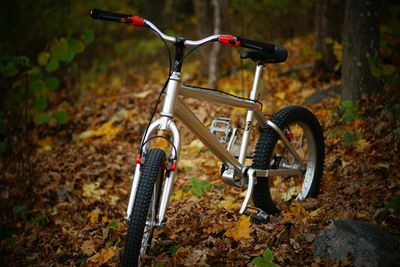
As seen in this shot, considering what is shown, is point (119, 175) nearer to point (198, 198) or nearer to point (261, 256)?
point (198, 198)

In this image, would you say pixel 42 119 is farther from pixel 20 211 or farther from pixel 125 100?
pixel 20 211

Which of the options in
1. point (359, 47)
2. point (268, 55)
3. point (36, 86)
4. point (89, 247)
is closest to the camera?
point (268, 55)

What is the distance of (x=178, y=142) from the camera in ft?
10.2

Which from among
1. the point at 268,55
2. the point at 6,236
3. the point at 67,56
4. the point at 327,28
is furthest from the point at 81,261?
the point at 327,28

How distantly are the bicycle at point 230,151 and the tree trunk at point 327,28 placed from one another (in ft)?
9.55

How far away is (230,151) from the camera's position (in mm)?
3906

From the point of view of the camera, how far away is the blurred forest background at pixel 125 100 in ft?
16.2

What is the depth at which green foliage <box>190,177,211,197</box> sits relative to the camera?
16.3 ft

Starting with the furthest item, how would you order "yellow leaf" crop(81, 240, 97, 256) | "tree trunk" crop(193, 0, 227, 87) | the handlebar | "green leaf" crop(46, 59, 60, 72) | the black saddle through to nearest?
"tree trunk" crop(193, 0, 227, 87), "green leaf" crop(46, 59, 60, 72), "yellow leaf" crop(81, 240, 97, 256), the black saddle, the handlebar

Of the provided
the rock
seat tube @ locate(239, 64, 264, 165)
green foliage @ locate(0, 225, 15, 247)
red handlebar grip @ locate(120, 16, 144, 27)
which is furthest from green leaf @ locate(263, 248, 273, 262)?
green foliage @ locate(0, 225, 15, 247)

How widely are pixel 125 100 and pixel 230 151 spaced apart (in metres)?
4.41

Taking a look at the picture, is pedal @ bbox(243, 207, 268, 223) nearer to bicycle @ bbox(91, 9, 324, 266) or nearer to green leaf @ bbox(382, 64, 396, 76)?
bicycle @ bbox(91, 9, 324, 266)

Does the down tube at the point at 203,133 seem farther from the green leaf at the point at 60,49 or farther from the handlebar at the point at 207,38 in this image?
the green leaf at the point at 60,49

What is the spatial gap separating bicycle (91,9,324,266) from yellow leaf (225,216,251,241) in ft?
0.27
